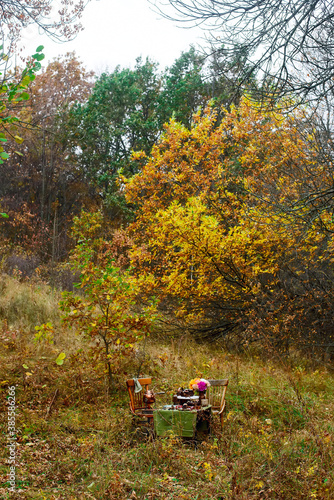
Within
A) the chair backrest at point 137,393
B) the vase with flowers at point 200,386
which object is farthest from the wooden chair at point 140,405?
the vase with flowers at point 200,386

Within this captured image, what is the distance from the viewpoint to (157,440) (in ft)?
12.6

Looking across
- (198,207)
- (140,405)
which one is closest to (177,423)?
(140,405)

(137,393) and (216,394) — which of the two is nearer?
(137,393)

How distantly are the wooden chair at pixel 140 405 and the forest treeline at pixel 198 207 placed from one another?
878mm

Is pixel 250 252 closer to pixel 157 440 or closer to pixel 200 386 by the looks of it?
pixel 200 386

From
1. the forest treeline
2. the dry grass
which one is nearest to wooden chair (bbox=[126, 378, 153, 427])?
the dry grass

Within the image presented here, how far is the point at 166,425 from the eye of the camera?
13.4 feet

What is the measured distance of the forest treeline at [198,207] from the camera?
5.86 metres

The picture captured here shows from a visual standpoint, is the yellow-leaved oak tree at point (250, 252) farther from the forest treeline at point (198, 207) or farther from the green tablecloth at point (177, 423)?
the green tablecloth at point (177, 423)

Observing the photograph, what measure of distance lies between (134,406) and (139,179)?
6026 mm

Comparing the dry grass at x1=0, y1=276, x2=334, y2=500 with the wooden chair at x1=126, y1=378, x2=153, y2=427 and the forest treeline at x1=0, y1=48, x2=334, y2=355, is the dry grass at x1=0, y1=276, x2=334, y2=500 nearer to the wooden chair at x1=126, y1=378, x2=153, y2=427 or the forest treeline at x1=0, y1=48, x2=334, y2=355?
the wooden chair at x1=126, y1=378, x2=153, y2=427

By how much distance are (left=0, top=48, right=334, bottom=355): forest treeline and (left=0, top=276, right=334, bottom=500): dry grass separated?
791 mm

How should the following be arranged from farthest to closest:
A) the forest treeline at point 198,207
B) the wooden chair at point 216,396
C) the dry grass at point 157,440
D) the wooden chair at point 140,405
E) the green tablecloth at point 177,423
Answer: the forest treeline at point 198,207 → the wooden chair at point 216,396 → the wooden chair at point 140,405 → the green tablecloth at point 177,423 → the dry grass at point 157,440

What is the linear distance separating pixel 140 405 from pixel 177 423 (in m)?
0.75
